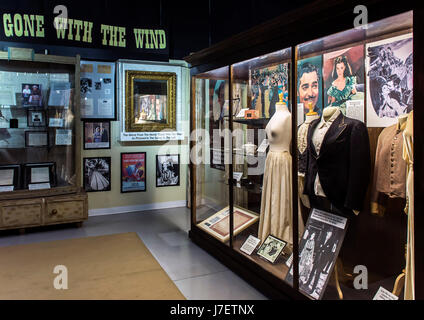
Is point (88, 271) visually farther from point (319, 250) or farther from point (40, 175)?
point (319, 250)

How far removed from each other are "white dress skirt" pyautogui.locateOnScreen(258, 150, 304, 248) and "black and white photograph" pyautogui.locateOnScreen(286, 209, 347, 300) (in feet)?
1.34

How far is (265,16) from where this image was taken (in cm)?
467

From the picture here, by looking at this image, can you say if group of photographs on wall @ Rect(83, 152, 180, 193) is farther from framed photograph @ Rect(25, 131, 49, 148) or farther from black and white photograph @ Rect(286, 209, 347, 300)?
black and white photograph @ Rect(286, 209, 347, 300)

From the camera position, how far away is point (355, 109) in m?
2.70

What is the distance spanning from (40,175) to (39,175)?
0.04ft

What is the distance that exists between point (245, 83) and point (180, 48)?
2640 mm

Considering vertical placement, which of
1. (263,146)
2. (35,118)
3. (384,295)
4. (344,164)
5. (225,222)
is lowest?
(384,295)

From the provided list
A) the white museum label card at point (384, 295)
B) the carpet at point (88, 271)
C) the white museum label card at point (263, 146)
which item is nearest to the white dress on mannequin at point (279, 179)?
the white museum label card at point (263, 146)

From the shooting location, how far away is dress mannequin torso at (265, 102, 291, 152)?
309cm

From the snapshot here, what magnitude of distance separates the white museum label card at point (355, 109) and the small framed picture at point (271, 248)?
Result: 1132mm

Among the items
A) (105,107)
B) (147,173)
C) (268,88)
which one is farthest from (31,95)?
(268,88)

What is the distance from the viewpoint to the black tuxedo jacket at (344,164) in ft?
7.93

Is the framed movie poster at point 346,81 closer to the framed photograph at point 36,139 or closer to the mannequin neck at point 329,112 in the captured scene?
the mannequin neck at point 329,112

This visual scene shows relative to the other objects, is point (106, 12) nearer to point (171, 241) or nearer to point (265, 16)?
point (265, 16)
